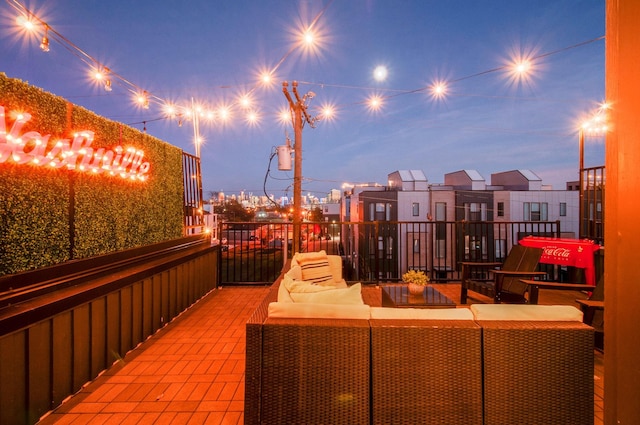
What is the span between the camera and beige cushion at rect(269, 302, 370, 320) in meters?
1.88

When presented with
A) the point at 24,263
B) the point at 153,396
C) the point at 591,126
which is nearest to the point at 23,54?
the point at 24,263

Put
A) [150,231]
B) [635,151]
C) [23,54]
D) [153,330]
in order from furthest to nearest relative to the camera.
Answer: [150,231] < [23,54] < [153,330] < [635,151]

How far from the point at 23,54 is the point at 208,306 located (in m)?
3.87

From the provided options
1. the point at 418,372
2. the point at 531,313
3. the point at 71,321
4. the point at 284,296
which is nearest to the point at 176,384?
the point at 71,321

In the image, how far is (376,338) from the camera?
1.79 meters

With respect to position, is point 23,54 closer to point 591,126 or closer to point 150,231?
point 150,231

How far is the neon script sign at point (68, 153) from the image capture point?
6.77ft

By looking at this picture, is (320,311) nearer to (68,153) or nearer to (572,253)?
(68,153)

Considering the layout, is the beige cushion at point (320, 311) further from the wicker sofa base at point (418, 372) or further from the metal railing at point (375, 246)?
the metal railing at point (375, 246)

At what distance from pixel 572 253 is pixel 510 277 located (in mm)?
1408

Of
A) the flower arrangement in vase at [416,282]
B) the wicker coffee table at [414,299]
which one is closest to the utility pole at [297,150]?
the wicker coffee table at [414,299]

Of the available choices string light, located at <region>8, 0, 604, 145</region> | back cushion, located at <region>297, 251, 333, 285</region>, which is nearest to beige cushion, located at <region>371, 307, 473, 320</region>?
back cushion, located at <region>297, 251, 333, 285</region>

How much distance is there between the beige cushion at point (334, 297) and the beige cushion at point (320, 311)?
143 millimetres

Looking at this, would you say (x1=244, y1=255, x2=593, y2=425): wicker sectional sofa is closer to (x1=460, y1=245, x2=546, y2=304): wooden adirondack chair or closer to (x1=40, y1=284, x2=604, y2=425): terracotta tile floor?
(x1=40, y1=284, x2=604, y2=425): terracotta tile floor
